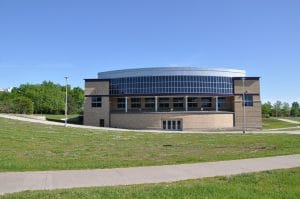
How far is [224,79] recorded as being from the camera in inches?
2921

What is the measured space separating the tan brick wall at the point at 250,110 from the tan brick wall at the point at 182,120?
2916 mm

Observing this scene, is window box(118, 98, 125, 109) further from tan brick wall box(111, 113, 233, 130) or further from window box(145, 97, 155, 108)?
tan brick wall box(111, 113, 233, 130)

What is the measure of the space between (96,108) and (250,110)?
2913 cm

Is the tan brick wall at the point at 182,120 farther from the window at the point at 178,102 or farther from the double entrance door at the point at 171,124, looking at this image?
the window at the point at 178,102

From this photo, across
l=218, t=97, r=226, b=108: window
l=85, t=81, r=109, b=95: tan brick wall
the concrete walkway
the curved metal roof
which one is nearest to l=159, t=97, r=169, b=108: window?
the curved metal roof

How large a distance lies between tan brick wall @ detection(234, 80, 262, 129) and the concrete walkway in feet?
194

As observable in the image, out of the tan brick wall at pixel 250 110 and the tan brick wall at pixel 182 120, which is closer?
the tan brick wall at pixel 182 120

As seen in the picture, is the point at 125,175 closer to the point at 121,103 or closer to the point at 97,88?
the point at 97,88

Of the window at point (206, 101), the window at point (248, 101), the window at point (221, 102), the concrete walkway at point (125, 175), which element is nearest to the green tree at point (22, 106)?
the window at point (206, 101)

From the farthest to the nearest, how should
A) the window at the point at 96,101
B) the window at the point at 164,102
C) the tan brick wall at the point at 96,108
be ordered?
1. the window at the point at 164,102
2. the window at the point at 96,101
3. the tan brick wall at the point at 96,108

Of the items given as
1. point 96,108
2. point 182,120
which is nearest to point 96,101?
point 96,108

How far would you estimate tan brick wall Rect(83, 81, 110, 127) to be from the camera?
73.4 metres

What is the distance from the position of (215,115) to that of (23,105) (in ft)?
146

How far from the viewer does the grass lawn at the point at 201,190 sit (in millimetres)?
8453
